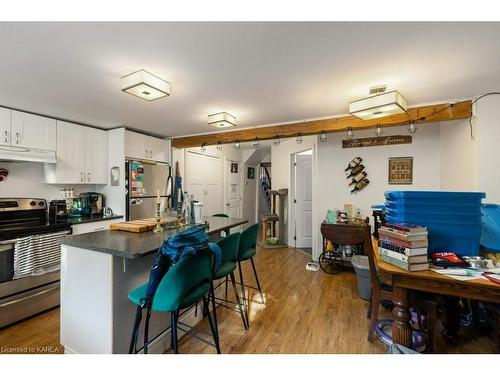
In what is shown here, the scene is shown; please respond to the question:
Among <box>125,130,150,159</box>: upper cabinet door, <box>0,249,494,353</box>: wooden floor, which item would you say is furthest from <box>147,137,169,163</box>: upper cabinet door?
<box>0,249,494,353</box>: wooden floor

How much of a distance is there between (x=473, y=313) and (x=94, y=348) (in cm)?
298

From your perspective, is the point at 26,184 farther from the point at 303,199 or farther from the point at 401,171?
the point at 401,171

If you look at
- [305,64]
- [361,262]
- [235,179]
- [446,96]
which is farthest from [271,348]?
[235,179]

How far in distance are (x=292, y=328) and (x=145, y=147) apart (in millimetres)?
3266

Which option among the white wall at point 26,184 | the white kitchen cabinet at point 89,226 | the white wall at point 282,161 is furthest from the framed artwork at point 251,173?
the white wall at point 26,184

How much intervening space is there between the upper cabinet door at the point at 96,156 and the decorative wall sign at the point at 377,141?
3771 mm

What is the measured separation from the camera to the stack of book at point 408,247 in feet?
4.70

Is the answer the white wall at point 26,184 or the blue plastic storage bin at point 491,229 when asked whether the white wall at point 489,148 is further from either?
the white wall at point 26,184

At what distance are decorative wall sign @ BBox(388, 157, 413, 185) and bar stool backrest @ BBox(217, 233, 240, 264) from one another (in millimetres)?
2860

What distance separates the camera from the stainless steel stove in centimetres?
218

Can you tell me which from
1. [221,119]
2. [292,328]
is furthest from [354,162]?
[292,328]

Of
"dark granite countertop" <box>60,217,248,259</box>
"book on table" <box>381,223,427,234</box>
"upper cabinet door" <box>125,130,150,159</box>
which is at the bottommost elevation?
"dark granite countertop" <box>60,217,248,259</box>

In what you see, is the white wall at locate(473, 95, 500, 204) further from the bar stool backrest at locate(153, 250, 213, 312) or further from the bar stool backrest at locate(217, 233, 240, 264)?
the bar stool backrest at locate(153, 250, 213, 312)

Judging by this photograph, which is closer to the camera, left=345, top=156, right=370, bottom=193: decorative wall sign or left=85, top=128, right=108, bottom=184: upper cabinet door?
left=85, top=128, right=108, bottom=184: upper cabinet door
